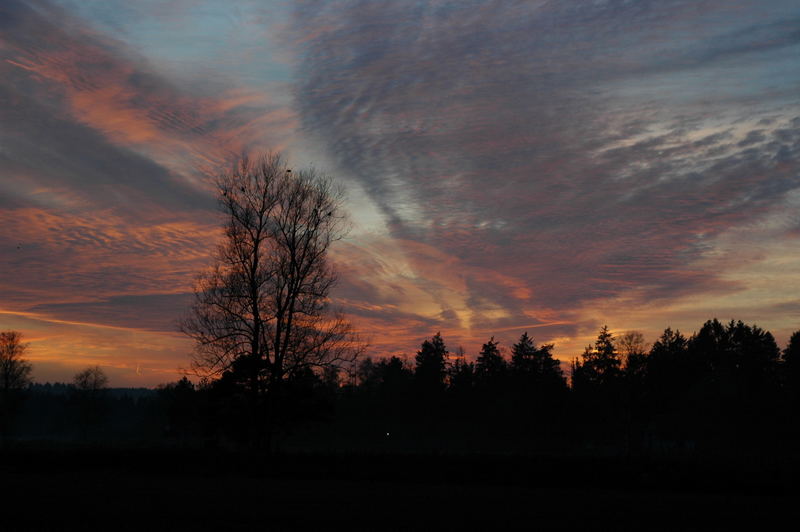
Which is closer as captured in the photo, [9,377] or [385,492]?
[385,492]

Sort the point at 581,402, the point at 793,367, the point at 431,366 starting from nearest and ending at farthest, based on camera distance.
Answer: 1. the point at 793,367
2. the point at 581,402
3. the point at 431,366

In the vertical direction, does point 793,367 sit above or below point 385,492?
above

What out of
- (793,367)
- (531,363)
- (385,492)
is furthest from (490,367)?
(385,492)

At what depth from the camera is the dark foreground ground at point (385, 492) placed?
47.6 ft

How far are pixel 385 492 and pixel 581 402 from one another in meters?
62.8

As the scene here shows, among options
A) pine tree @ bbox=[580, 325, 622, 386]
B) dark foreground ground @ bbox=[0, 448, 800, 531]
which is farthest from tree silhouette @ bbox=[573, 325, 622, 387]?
dark foreground ground @ bbox=[0, 448, 800, 531]

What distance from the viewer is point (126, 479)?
2386cm

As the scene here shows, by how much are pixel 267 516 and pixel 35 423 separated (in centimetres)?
21336

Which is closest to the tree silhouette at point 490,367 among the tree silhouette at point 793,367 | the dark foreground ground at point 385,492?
the tree silhouette at point 793,367

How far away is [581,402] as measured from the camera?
78812mm

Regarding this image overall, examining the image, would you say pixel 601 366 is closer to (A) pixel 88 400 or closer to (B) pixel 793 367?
(B) pixel 793 367

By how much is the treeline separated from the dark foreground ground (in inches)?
915

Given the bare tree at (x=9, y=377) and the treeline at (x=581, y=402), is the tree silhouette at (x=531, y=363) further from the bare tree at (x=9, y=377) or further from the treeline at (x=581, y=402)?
the bare tree at (x=9, y=377)

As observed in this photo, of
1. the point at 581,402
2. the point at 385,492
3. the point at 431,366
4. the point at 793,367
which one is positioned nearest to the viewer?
the point at 385,492
